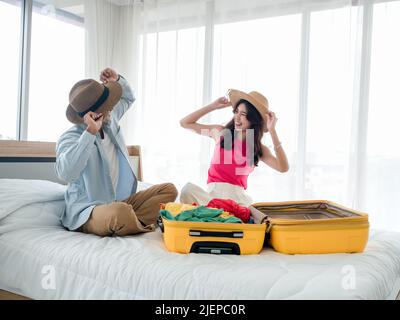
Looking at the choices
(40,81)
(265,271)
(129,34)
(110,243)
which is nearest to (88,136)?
(110,243)

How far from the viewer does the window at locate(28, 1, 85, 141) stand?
3.32 metres

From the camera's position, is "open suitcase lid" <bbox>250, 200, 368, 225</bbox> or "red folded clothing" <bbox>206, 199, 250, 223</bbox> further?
"open suitcase lid" <bbox>250, 200, 368, 225</bbox>

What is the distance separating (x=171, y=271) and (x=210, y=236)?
0.72 ft

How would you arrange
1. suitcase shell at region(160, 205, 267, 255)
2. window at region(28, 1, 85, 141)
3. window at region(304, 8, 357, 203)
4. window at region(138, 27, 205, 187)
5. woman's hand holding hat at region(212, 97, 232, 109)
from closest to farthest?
suitcase shell at region(160, 205, 267, 255) → woman's hand holding hat at region(212, 97, 232, 109) → window at region(304, 8, 357, 203) → window at region(28, 1, 85, 141) → window at region(138, 27, 205, 187)

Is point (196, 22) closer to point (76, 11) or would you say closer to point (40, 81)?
point (76, 11)

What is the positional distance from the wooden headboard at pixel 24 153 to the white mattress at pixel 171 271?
0.76m

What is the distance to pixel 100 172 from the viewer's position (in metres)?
1.93

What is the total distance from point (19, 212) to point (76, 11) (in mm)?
2374

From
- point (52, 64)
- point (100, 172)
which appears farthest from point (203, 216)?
point (52, 64)

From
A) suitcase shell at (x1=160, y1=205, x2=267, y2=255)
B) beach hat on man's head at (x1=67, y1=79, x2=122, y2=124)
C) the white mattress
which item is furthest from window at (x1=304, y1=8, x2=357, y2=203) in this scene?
suitcase shell at (x1=160, y1=205, x2=267, y2=255)

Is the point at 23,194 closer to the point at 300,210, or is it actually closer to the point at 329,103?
the point at 300,210

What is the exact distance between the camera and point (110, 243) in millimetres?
1579

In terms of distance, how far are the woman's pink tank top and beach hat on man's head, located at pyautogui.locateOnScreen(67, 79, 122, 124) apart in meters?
0.74

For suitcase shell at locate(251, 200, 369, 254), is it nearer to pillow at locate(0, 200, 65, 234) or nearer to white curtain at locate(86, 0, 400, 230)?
pillow at locate(0, 200, 65, 234)
